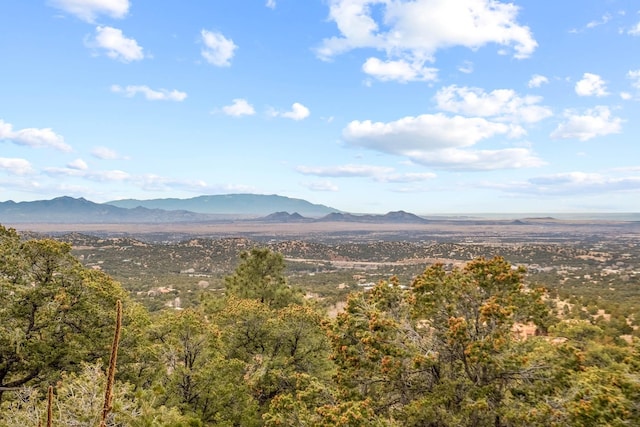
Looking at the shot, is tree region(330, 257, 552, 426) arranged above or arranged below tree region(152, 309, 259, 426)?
above

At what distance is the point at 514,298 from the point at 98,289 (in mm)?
13650

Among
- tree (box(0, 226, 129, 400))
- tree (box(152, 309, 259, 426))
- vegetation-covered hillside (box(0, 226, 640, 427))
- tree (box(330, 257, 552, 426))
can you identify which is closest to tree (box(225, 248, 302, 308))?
vegetation-covered hillside (box(0, 226, 640, 427))

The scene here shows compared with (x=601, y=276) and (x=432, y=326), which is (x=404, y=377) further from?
(x=601, y=276)

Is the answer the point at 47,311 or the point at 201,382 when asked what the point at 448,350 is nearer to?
the point at 201,382

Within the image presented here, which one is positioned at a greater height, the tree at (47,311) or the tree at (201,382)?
the tree at (47,311)

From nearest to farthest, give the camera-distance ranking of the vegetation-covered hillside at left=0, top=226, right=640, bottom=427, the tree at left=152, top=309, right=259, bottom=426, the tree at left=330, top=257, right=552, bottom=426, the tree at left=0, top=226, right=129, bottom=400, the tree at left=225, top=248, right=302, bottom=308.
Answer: the vegetation-covered hillside at left=0, top=226, right=640, bottom=427
the tree at left=330, top=257, right=552, bottom=426
the tree at left=0, top=226, right=129, bottom=400
the tree at left=152, top=309, right=259, bottom=426
the tree at left=225, top=248, right=302, bottom=308

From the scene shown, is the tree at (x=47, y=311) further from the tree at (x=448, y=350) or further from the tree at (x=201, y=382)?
the tree at (x=448, y=350)

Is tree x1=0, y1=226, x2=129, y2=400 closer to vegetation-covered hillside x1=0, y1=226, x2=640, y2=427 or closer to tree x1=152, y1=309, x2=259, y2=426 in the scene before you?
vegetation-covered hillside x1=0, y1=226, x2=640, y2=427

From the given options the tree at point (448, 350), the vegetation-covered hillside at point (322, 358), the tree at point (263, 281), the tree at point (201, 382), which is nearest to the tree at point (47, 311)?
the vegetation-covered hillside at point (322, 358)

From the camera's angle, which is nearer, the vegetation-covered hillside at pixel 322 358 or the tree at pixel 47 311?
the vegetation-covered hillside at pixel 322 358

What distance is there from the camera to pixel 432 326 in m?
11.4

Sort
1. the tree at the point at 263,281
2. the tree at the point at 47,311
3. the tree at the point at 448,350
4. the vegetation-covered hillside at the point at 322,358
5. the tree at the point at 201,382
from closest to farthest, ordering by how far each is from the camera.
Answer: the vegetation-covered hillside at the point at 322,358 < the tree at the point at 448,350 < the tree at the point at 47,311 < the tree at the point at 201,382 < the tree at the point at 263,281

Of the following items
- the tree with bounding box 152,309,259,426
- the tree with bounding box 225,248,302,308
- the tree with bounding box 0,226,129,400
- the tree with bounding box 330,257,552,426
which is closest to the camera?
the tree with bounding box 330,257,552,426

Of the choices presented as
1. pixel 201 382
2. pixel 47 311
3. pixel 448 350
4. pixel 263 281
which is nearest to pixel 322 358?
pixel 201 382
